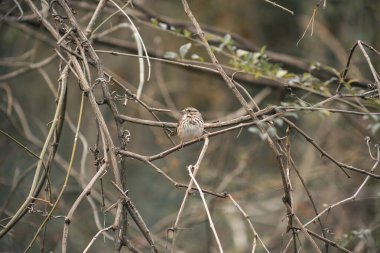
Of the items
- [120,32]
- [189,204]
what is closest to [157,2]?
[120,32]

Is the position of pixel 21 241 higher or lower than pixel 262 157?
lower

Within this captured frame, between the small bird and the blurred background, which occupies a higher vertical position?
the blurred background

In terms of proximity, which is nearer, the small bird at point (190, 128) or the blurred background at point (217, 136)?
the small bird at point (190, 128)

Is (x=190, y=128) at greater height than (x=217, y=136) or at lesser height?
lesser

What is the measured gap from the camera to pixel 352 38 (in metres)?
6.46

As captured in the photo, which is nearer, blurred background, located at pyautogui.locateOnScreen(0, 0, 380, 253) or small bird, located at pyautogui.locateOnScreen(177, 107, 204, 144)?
small bird, located at pyautogui.locateOnScreen(177, 107, 204, 144)

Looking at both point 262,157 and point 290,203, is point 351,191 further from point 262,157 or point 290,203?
point 290,203

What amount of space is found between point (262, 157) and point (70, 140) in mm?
2605

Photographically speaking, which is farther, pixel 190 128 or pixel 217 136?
pixel 217 136

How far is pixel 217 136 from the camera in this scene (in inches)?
278

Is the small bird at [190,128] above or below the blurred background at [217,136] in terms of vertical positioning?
below

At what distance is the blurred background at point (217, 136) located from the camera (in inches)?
215

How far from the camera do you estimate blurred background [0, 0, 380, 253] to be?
17.9 feet

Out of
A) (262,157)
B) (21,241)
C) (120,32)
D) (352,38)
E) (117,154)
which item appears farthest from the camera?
(262,157)
